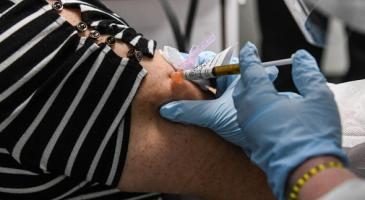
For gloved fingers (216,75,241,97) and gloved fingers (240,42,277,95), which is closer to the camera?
gloved fingers (240,42,277,95)

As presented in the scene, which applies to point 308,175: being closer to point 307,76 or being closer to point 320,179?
point 320,179

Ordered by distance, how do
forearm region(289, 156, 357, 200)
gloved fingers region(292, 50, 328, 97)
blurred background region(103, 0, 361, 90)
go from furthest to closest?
1. blurred background region(103, 0, 361, 90)
2. gloved fingers region(292, 50, 328, 97)
3. forearm region(289, 156, 357, 200)

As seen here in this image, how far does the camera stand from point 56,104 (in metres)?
0.86

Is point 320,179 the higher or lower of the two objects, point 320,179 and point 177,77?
the lower

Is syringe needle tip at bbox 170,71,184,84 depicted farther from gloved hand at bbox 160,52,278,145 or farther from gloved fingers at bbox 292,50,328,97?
gloved fingers at bbox 292,50,328,97

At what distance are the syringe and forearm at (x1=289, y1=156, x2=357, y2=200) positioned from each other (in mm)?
217

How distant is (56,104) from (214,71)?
1.08 ft

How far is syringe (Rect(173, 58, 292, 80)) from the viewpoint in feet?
2.64

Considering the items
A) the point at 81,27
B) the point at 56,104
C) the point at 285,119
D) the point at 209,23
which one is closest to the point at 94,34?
→ the point at 81,27

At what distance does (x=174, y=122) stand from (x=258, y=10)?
1378 mm

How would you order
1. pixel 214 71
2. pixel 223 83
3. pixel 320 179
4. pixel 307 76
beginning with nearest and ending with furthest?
1. pixel 320 179
2. pixel 307 76
3. pixel 214 71
4. pixel 223 83

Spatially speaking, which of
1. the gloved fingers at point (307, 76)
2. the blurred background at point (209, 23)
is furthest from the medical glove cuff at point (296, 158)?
the blurred background at point (209, 23)

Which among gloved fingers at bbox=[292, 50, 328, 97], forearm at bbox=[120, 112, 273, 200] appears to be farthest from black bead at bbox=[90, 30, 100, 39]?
gloved fingers at bbox=[292, 50, 328, 97]

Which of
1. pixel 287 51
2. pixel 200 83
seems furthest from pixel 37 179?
pixel 287 51
